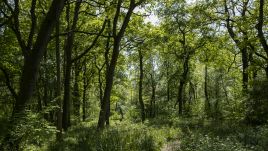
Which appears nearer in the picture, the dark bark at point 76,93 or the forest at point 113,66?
the forest at point 113,66

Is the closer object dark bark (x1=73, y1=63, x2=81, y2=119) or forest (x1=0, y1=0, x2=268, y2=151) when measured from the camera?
forest (x1=0, y1=0, x2=268, y2=151)

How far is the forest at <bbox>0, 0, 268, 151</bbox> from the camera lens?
9.16 meters

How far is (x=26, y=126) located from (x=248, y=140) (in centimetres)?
759

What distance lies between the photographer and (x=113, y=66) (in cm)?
1630

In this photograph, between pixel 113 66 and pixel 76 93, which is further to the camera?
pixel 76 93

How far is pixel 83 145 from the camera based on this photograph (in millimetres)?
11453

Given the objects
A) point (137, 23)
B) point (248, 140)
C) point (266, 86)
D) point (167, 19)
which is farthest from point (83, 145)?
point (167, 19)

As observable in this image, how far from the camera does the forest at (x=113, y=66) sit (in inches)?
361

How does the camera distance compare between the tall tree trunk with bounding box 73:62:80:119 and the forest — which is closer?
the forest

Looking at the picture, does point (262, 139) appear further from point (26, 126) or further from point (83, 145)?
point (26, 126)

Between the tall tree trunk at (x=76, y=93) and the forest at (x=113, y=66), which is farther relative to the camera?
the tall tree trunk at (x=76, y=93)

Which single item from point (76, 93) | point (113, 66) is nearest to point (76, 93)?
point (76, 93)

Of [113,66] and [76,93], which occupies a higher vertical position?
[113,66]

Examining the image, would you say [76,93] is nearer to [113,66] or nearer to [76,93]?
[76,93]
